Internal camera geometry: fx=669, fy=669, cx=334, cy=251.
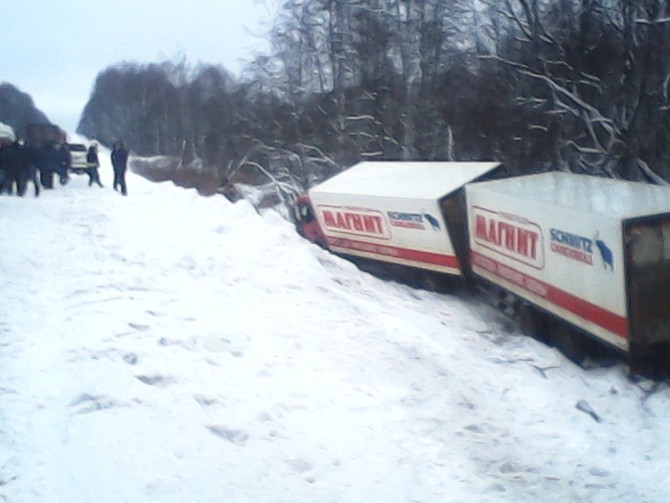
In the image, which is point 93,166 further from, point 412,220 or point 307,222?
point 412,220

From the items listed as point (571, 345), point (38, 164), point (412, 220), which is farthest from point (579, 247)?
point (38, 164)

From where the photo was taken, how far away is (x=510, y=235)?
12055 millimetres

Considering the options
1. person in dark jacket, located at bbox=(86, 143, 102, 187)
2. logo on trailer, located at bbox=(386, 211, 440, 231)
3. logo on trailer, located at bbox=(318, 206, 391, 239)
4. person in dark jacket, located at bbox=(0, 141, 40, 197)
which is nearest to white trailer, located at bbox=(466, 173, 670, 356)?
logo on trailer, located at bbox=(386, 211, 440, 231)

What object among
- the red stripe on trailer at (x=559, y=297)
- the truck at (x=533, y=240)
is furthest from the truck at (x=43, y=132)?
the red stripe on trailer at (x=559, y=297)

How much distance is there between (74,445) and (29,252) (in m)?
7.00

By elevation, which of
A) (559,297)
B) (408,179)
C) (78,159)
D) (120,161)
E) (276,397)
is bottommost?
(276,397)

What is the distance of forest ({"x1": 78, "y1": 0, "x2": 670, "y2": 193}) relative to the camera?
21.8m

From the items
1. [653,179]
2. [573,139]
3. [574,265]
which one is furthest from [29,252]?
[573,139]

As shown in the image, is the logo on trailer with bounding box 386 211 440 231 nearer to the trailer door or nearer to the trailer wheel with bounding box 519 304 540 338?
the trailer wheel with bounding box 519 304 540 338

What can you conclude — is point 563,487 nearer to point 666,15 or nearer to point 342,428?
point 342,428

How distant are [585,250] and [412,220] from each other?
5.28 metres

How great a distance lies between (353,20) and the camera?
35.0 metres

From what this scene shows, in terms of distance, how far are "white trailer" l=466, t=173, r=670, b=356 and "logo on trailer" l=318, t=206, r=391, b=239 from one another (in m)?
2.81

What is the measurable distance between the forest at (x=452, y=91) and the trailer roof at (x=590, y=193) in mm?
8287
